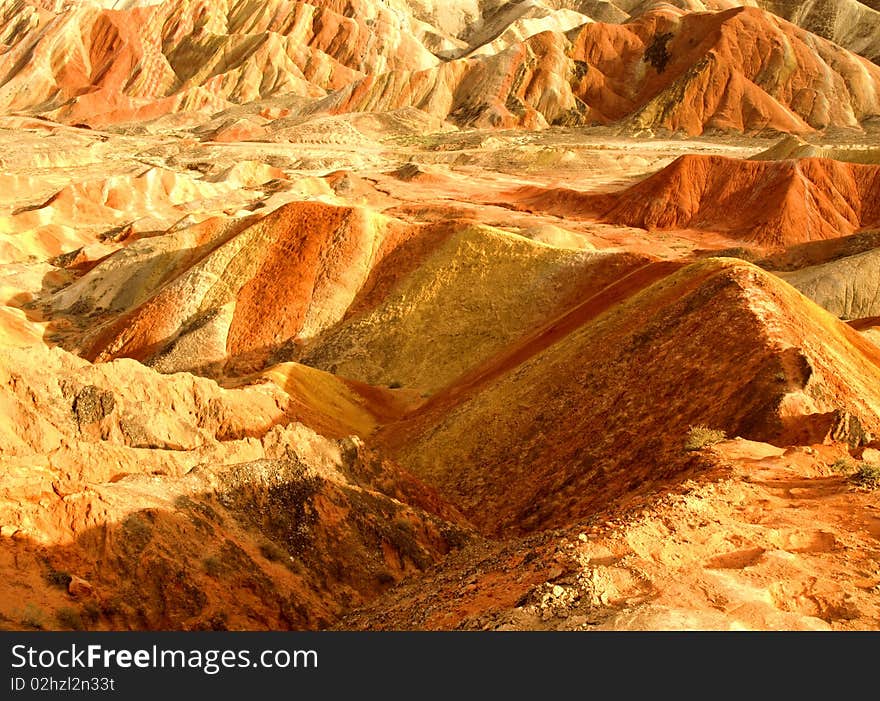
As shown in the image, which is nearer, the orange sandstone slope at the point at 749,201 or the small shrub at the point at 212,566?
the small shrub at the point at 212,566

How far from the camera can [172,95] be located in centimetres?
12556

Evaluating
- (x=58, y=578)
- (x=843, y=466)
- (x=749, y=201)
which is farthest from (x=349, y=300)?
(x=749, y=201)

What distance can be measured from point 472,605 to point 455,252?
26.2 m

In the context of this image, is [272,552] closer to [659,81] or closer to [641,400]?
[641,400]

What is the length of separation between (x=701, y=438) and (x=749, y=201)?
1992 inches

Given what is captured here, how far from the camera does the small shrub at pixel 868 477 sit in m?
11.3

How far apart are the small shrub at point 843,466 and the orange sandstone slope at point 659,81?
307ft

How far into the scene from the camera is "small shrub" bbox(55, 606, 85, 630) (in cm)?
919

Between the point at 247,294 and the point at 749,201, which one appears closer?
the point at 247,294

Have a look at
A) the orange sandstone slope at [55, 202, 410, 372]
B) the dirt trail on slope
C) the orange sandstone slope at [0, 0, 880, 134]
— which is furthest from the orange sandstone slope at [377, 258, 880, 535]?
the orange sandstone slope at [0, 0, 880, 134]

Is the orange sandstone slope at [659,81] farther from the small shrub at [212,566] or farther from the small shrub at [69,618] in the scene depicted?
the small shrub at [69,618]

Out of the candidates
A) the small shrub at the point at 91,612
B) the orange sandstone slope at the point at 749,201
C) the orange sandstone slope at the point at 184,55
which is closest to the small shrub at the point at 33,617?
the small shrub at the point at 91,612

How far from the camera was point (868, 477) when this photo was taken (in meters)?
11.5

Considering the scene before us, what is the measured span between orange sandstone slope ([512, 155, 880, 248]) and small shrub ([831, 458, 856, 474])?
45.1 m
